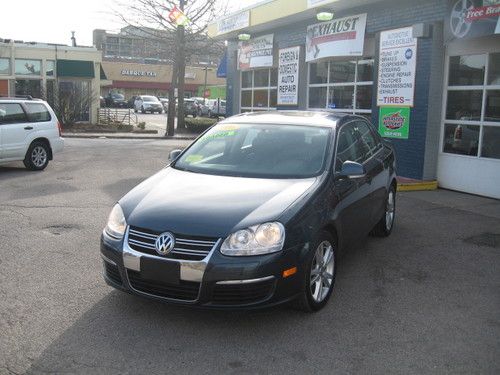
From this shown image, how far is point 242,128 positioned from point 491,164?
596cm

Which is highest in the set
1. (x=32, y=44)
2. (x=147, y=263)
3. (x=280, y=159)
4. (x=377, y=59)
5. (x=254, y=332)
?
(x=32, y=44)

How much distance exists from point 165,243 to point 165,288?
335 millimetres

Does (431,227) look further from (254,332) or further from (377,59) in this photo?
(377,59)

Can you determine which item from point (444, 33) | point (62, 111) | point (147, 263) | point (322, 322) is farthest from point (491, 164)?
point (62, 111)

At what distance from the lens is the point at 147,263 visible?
396cm

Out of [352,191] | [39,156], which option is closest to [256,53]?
[39,156]

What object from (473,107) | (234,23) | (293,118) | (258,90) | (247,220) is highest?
(234,23)

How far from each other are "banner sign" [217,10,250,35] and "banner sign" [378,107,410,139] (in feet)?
19.7

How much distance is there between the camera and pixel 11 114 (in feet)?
38.5

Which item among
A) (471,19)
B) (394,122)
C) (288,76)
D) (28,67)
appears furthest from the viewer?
(28,67)

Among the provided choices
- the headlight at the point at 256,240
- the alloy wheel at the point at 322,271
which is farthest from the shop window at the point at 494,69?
the headlight at the point at 256,240

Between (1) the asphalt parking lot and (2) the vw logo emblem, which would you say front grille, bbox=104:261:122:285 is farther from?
(2) the vw logo emblem

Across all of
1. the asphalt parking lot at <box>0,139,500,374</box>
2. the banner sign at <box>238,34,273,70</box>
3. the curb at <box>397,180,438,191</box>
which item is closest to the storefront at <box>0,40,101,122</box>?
the banner sign at <box>238,34,273,70</box>

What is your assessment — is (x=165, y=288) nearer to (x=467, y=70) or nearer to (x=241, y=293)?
(x=241, y=293)
